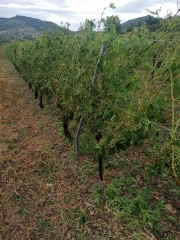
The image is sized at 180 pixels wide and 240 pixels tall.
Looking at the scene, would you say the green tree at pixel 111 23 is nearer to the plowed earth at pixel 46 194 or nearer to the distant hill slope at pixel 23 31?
the plowed earth at pixel 46 194

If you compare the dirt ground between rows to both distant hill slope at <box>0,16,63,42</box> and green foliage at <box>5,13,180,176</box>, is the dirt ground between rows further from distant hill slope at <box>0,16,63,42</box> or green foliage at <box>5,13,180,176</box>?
distant hill slope at <box>0,16,63,42</box>

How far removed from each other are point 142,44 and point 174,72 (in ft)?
2.15

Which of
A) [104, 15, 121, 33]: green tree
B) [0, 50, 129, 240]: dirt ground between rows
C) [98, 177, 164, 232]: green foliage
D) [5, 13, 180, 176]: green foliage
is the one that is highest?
[104, 15, 121, 33]: green tree

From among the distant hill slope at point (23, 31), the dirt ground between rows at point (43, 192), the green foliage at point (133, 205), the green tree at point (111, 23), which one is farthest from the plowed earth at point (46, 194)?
the distant hill slope at point (23, 31)

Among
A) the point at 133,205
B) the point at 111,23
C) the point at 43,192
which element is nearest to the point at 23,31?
the point at 111,23

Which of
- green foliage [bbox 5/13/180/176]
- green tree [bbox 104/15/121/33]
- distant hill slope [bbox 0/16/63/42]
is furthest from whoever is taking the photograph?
distant hill slope [bbox 0/16/63/42]

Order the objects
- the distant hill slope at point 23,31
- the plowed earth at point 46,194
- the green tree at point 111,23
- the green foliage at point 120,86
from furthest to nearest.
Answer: the distant hill slope at point 23,31
the green tree at point 111,23
the plowed earth at point 46,194
the green foliage at point 120,86

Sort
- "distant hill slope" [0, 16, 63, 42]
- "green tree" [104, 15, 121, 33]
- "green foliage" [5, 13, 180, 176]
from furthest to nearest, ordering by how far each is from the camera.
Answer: "distant hill slope" [0, 16, 63, 42] < "green tree" [104, 15, 121, 33] < "green foliage" [5, 13, 180, 176]

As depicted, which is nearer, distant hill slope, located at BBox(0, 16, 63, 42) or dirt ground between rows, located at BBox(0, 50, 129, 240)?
dirt ground between rows, located at BBox(0, 50, 129, 240)

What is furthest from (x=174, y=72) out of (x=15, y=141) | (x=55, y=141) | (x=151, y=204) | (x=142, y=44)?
(x=15, y=141)

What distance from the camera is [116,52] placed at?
2.77 meters

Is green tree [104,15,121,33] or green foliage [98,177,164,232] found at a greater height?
green tree [104,15,121,33]

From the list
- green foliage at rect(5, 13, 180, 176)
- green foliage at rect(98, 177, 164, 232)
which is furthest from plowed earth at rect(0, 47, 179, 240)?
green foliage at rect(5, 13, 180, 176)

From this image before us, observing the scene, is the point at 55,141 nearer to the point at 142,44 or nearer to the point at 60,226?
the point at 60,226
